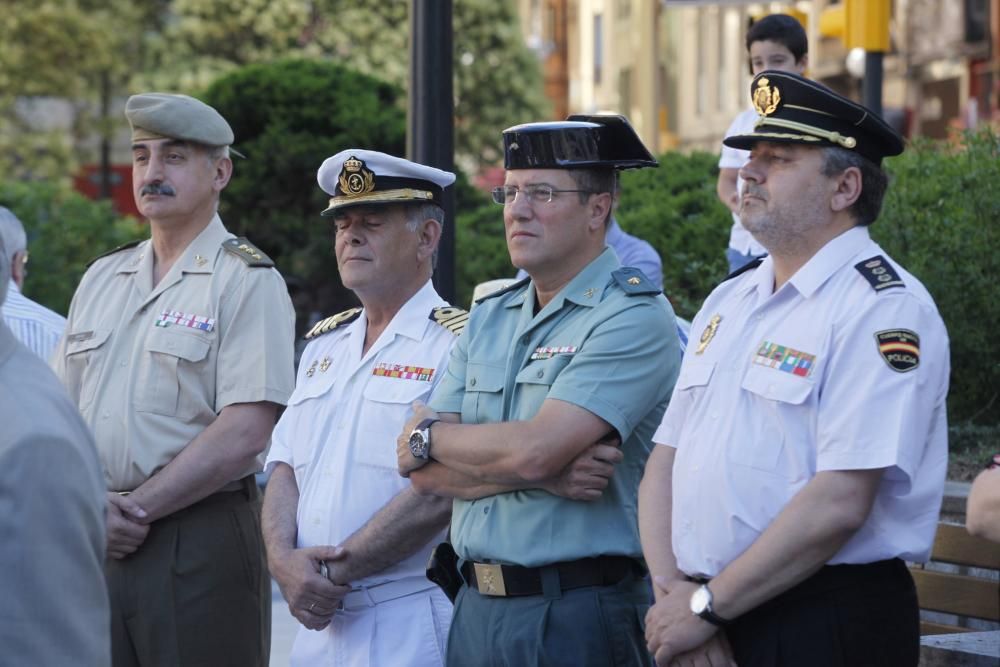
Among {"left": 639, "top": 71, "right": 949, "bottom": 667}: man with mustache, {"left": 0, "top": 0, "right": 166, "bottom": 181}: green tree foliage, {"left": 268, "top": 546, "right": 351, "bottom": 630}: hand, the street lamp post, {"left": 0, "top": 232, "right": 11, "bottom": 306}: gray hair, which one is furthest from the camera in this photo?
{"left": 0, "top": 0, "right": 166, "bottom": 181}: green tree foliage

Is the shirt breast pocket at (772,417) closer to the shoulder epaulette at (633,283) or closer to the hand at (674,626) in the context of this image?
the hand at (674,626)

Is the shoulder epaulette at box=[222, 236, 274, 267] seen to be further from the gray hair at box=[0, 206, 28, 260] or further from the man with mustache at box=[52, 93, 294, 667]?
the gray hair at box=[0, 206, 28, 260]

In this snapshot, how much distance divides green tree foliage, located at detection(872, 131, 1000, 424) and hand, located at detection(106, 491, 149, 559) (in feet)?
11.5

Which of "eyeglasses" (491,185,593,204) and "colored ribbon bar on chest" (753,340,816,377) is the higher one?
"eyeglasses" (491,185,593,204)

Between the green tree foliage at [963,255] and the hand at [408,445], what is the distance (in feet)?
10.3

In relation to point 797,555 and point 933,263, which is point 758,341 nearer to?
point 797,555

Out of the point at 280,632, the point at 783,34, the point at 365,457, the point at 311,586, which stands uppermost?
the point at 783,34

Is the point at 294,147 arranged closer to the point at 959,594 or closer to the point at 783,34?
the point at 783,34

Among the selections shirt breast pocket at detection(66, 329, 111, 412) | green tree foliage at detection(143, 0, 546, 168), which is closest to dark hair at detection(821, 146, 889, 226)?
shirt breast pocket at detection(66, 329, 111, 412)

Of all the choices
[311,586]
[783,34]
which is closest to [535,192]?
[311,586]

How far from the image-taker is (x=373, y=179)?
5004 mm

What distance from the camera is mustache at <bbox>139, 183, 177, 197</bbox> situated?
5.40 metres

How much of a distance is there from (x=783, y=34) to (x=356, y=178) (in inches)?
104

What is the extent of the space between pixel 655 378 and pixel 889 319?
79 centimetres
